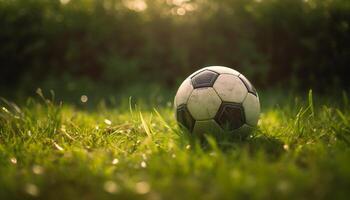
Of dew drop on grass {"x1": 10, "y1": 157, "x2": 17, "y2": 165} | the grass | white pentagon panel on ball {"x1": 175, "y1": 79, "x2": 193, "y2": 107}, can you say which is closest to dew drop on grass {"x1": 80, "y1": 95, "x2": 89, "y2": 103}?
the grass

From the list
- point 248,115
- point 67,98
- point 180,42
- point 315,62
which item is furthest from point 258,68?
point 248,115

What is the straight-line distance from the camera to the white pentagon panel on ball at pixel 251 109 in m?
3.15

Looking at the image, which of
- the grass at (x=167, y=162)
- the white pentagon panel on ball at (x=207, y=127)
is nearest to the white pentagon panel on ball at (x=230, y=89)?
the white pentagon panel on ball at (x=207, y=127)

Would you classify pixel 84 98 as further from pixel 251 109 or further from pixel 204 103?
pixel 251 109

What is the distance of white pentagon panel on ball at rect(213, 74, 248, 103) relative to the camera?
3104 mm

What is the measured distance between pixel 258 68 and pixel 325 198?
6226 millimetres

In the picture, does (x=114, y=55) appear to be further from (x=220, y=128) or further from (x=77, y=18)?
(x=220, y=128)

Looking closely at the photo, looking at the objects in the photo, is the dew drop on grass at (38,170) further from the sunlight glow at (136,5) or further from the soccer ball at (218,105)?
the sunlight glow at (136,5)

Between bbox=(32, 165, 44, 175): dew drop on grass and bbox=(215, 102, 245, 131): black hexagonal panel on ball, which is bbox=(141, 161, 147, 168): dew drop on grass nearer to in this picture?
bbox=(32, 165, 44, 175): dew drop on grass

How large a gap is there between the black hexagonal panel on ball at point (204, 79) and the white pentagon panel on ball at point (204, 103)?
45 mm

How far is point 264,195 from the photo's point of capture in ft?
6.15

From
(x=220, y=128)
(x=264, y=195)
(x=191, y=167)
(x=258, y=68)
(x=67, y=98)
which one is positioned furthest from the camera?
(x=258, y=68)

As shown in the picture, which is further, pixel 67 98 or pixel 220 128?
pixel 67 98

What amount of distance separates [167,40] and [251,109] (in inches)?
219
